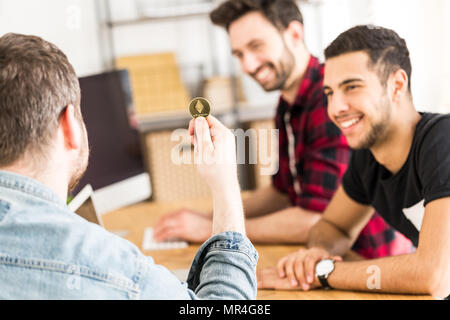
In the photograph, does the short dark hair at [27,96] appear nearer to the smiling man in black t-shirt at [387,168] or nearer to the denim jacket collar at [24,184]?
the denim jacket collar at [24,184]

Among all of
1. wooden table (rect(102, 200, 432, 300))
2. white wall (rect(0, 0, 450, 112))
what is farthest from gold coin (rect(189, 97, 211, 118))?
white wall (rect(0, 0, 450, 112))

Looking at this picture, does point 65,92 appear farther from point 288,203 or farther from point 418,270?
point 288,203

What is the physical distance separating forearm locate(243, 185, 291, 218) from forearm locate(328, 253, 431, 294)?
0.79 meters

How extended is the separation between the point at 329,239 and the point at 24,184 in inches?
36.7

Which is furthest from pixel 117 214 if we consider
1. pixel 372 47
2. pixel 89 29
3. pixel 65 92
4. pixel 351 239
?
pixel 89 29

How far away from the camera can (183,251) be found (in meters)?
1.51

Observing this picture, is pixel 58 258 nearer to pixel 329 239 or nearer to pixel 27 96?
pixel 27 96

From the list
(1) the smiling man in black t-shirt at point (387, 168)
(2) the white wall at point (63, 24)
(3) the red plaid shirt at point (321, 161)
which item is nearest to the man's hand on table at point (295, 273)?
(1) the smiling man in black t-shirt at point (387, 168)

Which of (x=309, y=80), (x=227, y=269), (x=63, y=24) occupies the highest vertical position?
(x=63, y=24)

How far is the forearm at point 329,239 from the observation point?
1397 mm

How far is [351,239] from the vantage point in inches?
57.8

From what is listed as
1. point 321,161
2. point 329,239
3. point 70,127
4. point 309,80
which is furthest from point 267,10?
point 70,127

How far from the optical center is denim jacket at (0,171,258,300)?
620mm

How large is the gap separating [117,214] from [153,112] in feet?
3.48
